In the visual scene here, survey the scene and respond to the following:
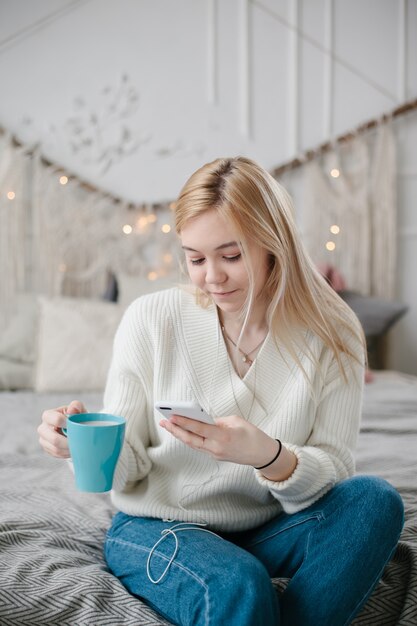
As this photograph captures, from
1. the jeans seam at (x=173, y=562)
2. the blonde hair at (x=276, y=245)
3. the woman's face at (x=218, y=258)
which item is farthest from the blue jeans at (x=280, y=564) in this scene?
the woman's face at (x=218, y=258)

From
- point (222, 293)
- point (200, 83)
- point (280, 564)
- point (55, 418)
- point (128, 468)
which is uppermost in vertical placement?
point (200, 83)

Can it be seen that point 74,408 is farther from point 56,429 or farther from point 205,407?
point 205,407

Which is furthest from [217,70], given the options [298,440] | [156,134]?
[298,440]

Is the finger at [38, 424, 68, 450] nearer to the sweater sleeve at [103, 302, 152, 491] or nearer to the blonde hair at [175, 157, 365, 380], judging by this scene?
the sweater sleeve at [103, 302, 152, 491]

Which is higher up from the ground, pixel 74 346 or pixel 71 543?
pixel 74 346

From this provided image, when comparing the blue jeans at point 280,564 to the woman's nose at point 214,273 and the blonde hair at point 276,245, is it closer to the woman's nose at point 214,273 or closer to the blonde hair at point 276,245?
the blonde hair at point 276,245

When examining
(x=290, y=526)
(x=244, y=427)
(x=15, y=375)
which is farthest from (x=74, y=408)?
(x=15, y=375)

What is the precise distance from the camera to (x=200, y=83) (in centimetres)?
289

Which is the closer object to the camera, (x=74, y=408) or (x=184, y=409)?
(x=184, y=409)

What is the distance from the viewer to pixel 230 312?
1.19 metres

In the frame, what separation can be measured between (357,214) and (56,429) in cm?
225

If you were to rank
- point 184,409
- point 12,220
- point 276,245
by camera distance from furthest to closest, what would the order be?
point 12,220 → point 276,245 → point 184,409

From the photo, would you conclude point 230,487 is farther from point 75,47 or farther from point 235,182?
point 75,47

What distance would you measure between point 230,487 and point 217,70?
224cm
